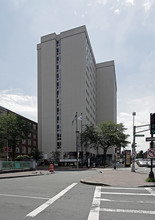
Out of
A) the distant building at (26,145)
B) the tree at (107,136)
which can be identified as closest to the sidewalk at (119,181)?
the tree at (107,136)

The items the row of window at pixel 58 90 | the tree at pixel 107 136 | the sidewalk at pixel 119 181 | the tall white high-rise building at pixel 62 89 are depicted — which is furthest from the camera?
the row of window at pixel 58 90

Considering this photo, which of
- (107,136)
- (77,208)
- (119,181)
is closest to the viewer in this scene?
(77,208)

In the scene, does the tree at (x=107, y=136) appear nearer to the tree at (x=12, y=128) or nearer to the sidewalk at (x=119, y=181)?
the tree at (x=12, y=128)

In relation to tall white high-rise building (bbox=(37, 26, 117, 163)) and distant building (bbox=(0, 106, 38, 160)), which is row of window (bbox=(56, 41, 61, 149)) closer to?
tall white high-rise building (bbox=(37, 26, 117, 163))

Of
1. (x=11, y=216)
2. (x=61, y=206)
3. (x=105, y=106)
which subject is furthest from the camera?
(x=105, y=106)

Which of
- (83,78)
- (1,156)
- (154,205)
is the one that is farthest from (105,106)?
(154,205)

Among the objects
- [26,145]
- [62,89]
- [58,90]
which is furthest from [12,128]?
[26,145]

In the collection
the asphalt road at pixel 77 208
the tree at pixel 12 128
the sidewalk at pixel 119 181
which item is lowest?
the sidewalk at pixel 119 181

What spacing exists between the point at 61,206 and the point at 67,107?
62.0 m

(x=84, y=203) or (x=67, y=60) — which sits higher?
(x=67, y=60)

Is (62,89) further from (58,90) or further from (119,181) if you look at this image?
(119,181)

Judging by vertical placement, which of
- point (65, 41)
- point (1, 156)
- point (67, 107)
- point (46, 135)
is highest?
point (65, 41)

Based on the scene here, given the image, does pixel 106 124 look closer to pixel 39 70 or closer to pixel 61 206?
pixel 39 70

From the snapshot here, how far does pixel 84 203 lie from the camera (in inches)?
305
